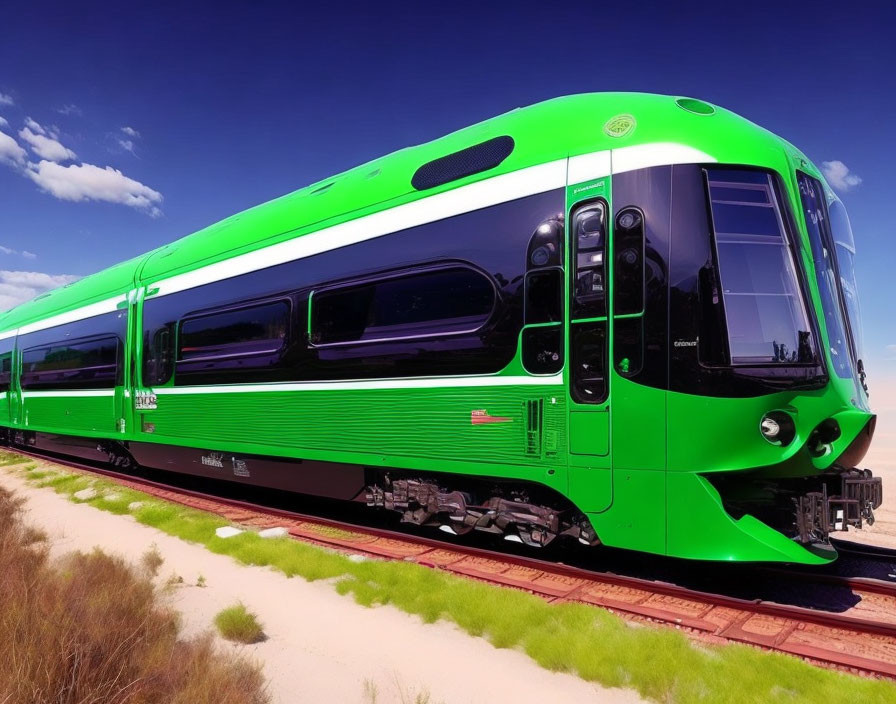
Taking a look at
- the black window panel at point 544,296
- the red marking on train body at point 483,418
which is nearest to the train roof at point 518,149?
the black window panel at point 544,296

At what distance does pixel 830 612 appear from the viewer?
422cm

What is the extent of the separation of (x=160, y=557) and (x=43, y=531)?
2.33 m

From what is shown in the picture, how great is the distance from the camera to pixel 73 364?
39.4ft

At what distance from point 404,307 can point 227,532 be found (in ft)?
11.2

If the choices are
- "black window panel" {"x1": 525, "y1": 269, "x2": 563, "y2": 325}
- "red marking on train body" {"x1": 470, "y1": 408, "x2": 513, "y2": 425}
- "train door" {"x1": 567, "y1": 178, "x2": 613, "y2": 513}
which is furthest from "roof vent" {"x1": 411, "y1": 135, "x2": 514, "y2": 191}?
"red marking on train body" {"x1": 470, "y1": 408, "x2": 513, "y2": 425}

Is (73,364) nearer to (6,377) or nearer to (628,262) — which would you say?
(6,377)

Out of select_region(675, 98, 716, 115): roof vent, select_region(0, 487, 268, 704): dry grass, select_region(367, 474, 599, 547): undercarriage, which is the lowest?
select_region(0, 487, 268, 704): dry grass

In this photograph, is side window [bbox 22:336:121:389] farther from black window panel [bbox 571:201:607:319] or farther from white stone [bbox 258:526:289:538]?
black window panel [bbox 571:201:607:319]

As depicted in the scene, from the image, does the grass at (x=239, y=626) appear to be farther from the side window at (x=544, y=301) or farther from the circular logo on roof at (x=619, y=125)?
the circular logo on roof at (x=619, y=125)

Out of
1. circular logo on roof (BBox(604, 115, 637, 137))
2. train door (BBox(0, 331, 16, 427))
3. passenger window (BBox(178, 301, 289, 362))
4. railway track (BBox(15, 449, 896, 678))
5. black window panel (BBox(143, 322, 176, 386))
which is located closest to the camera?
railway track (BBox(15, 449, 896, 678))

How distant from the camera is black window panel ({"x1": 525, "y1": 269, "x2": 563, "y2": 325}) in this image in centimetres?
469

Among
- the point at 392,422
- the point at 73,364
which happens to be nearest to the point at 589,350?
the point at 392,422

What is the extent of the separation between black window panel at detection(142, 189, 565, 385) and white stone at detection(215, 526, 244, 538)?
5.92 ft

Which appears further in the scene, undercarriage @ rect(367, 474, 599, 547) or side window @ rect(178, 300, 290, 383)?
side window @ rect(178, 300, 290, 383)
